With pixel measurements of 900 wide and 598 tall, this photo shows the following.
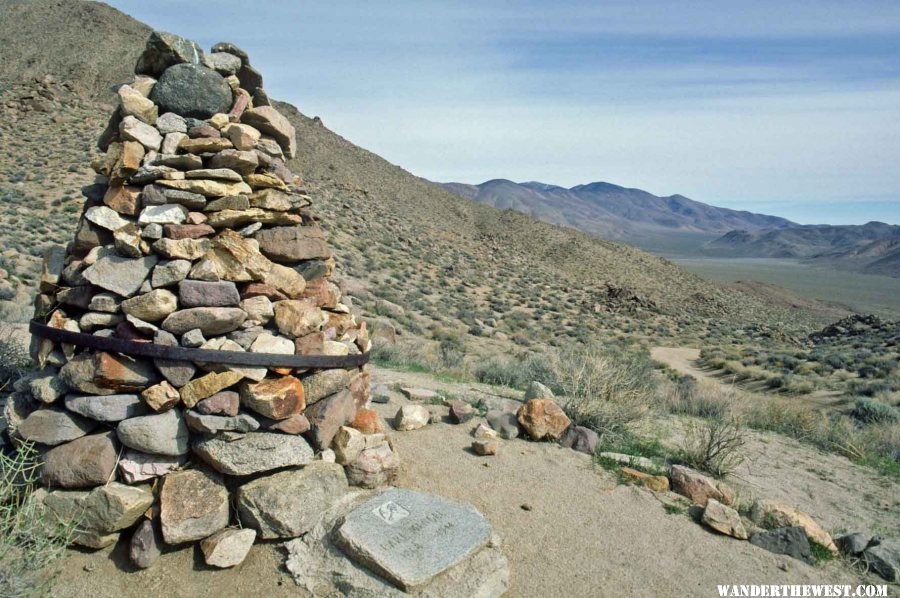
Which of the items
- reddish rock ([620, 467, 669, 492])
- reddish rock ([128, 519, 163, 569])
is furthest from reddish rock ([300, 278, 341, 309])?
reddish rock ([620, 467, 669, 492])

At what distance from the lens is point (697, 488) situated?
213 inches

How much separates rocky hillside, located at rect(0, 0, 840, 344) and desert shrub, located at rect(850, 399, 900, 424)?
34.8ft

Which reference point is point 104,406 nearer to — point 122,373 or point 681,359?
point 122,373

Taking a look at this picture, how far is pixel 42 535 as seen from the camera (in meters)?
3.43

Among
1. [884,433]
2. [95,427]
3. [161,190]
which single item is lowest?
[884,433]

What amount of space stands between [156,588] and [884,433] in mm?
11297

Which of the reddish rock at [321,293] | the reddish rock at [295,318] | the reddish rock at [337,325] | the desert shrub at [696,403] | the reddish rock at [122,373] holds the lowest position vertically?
the desert shrub at [696,403]

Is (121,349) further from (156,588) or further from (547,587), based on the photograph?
(547,587)

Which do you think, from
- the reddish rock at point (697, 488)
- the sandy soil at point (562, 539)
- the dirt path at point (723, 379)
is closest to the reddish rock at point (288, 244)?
the sandy soil at point (562, 539)

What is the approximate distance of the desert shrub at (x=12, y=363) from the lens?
5984 mm

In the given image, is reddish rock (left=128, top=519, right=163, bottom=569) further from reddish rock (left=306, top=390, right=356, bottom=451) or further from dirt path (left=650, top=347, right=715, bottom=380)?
dirt path (left=650, top=347, right=715, bottom=380)

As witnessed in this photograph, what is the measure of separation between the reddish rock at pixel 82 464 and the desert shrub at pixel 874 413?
42.1ft

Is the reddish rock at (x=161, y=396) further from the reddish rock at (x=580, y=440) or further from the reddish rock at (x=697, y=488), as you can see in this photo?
the reddish rock at (x=697, y=488)

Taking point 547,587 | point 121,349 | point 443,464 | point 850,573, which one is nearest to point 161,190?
point 121,349
